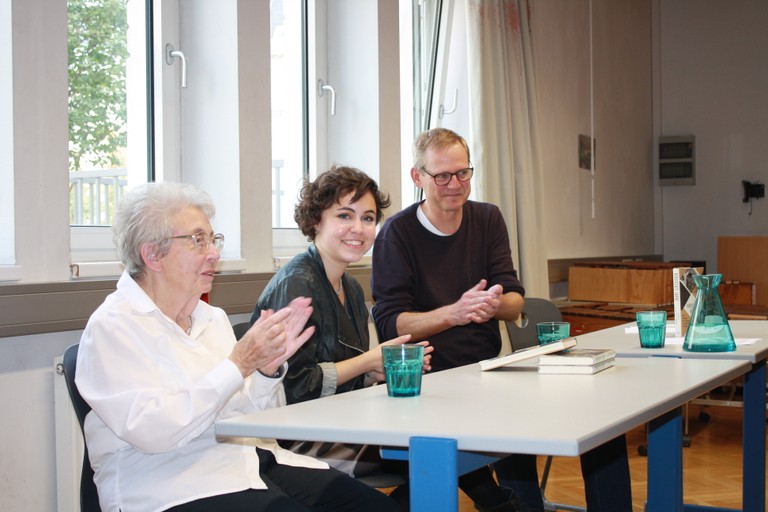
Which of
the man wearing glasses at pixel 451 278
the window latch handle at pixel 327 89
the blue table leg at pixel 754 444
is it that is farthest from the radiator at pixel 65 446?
the blue table leg at pixel 754 444

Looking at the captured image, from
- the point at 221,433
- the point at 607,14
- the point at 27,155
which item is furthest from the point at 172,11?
the point at 607,14

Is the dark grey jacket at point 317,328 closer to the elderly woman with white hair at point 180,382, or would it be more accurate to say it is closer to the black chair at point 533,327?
the elderly woman with white hair at point 180,382

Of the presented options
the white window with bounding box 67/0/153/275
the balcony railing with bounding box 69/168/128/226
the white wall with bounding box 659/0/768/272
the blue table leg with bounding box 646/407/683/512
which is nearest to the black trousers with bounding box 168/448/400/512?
the blue table leg with bounding box 646/407/683/512

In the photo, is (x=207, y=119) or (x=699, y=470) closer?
(x=207, y=119)

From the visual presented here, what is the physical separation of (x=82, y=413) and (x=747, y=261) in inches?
241

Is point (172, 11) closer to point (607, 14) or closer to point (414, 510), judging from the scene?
point (414, 510)

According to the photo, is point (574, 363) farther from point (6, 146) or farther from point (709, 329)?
point (6, 146)

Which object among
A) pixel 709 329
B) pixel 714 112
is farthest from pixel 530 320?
pixel 714 112

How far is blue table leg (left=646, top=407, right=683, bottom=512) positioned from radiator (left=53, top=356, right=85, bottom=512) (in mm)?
→ 1618

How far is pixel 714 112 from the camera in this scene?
8031mm

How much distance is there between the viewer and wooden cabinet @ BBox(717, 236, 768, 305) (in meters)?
6.67

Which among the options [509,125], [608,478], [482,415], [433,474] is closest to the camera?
[433,474]

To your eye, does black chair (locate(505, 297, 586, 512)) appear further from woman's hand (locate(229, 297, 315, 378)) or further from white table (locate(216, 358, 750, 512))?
woman's hand (locate(229, 297, 315, 378))

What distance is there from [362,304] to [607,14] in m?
5.24
